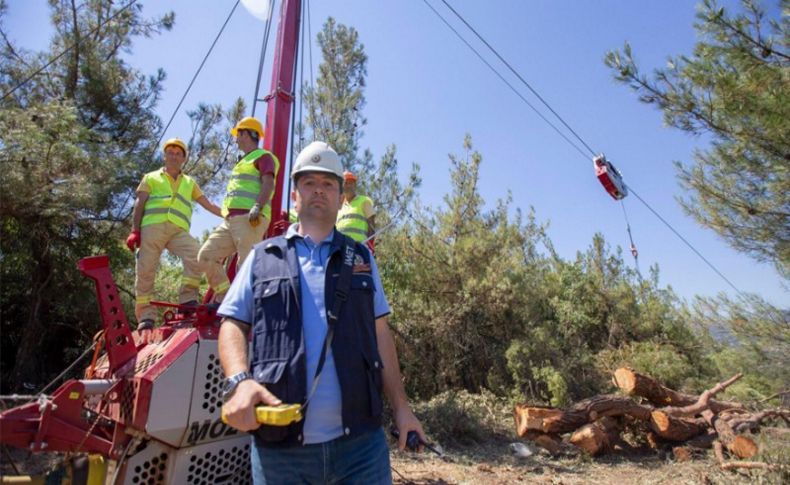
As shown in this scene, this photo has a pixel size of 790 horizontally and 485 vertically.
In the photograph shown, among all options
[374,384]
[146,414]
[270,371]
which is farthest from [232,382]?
[146,414]

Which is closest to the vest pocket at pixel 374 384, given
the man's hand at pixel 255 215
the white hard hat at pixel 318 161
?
the white hard hat at pixel 318 161

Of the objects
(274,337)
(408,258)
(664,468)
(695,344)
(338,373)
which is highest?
(408,258)

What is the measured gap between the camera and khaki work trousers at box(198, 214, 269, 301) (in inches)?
173

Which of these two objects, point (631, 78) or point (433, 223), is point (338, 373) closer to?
point (631, 78)

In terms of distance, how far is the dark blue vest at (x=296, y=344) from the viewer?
5.14ft

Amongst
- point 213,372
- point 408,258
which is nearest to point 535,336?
point 408,258

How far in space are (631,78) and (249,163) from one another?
3.86m

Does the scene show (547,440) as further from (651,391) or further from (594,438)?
(651,391)

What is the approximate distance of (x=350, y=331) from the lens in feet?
5.62

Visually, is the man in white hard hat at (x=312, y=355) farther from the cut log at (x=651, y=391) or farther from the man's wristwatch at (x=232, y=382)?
the cut log at (x=651, y=391)

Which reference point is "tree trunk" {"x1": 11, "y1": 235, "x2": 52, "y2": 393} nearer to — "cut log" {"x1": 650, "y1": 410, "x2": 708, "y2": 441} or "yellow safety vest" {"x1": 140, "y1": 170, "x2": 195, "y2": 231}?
"yellow safety vest" {"x1": 140, "y1": 170, "x2": 195, "y2": 231}

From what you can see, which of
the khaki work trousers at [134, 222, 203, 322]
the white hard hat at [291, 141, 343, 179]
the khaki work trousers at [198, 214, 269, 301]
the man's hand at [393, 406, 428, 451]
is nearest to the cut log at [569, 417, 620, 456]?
the khaki work trousers at [198, 214, 269, 301]

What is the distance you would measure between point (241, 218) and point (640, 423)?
571cm

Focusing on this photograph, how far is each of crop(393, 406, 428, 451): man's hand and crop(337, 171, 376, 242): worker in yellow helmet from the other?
4187 millimetres
